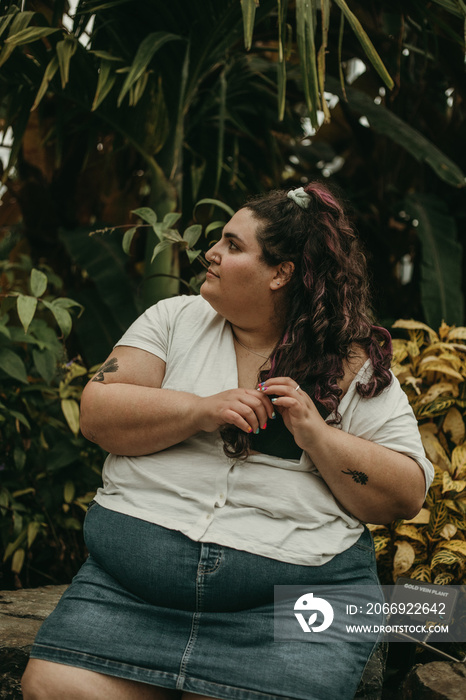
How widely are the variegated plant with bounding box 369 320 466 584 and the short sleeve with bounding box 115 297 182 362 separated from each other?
97 centimetres

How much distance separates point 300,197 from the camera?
1.67m

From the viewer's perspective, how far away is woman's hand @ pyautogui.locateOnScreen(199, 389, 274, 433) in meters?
1.39

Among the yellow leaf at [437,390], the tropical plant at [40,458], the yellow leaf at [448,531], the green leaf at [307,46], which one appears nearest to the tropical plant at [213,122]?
the green leaf at [307,46]

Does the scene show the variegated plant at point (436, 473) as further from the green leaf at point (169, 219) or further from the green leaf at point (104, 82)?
the green leaf at point (104, 82)

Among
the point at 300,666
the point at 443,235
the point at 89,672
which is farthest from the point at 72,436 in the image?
the point at 443,235

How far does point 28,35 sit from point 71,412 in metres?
1.24

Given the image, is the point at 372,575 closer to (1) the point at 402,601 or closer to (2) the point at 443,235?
(1) the point at 402,601

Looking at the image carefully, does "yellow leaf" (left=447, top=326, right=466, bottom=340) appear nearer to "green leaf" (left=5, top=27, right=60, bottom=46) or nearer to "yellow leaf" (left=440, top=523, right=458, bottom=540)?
"yellow leaf" (left=440, top=523, right=458, bottom=540)

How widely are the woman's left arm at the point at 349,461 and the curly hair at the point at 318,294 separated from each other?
4.3 inches

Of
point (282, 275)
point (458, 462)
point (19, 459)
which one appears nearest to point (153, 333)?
point (282, 275)

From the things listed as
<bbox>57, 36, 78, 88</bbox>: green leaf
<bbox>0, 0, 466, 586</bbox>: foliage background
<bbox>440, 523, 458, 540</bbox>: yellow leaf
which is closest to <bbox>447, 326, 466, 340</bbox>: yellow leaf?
<bbox>0, 0, 466, 586</bbox>: foliage background

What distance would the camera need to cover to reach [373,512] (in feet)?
4.94

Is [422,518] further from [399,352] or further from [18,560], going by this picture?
[18,560]

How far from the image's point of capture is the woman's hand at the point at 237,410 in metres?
1.39
